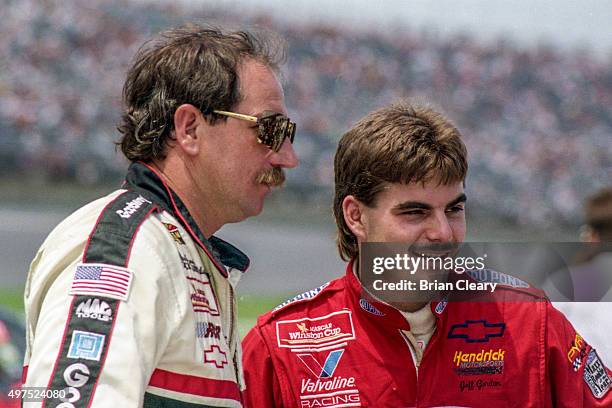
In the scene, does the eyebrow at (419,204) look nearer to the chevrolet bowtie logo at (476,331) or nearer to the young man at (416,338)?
the young man at (416,338)

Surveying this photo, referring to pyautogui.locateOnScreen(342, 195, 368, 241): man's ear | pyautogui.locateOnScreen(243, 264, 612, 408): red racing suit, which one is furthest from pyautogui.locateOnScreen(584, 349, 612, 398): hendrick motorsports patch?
pyautogui.locateOnScreen(342, 195, 368, 241): man's ear

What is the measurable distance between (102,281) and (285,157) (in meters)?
0.63

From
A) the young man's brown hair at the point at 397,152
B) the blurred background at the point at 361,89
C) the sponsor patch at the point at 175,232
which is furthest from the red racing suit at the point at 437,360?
the blurred background at the point at 361,89

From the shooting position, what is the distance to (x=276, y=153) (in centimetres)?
190

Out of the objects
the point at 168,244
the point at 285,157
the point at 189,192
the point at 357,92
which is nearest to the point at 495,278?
the point at 285,157

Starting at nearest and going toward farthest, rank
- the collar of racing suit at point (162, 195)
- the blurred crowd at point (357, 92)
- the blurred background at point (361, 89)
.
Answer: the collar of racing suit at point (162, 195) → the blurred background at point (361, 89) → the blurred crowd at point (357, 92)

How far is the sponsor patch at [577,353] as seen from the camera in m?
1.96

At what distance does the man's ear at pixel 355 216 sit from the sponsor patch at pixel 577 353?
21.4 inches

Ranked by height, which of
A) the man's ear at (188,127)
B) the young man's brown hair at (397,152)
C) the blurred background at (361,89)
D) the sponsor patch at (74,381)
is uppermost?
the blurred background at (361,89)

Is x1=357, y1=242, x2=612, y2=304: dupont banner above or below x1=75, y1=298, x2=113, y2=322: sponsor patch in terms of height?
above

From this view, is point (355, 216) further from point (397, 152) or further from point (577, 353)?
point (577, 353)

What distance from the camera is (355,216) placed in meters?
2.19

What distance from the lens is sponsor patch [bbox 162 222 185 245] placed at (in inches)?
64.2

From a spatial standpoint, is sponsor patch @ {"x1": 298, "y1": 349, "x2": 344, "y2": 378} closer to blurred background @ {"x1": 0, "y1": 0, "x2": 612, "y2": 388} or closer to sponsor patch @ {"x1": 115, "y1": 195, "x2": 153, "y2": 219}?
sponsor patch @ {"x1": 115, "y1": 195, "x2": 153, "y2": 219}
